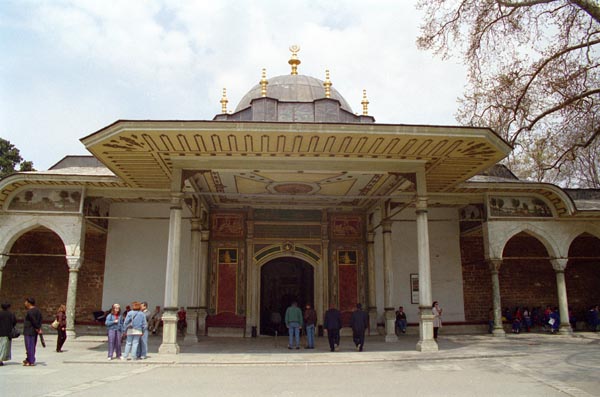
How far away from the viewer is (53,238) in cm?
1418

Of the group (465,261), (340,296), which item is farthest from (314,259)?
(465,261)

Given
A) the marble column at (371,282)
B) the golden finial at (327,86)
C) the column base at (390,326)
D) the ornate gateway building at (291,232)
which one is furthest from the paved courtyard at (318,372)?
the golden finial at (327,86)

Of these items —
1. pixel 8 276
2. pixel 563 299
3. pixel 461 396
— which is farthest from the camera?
pixel 8 276

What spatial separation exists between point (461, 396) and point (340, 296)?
349 inches

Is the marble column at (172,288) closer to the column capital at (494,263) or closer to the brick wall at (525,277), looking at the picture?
the column capital at (494,263)

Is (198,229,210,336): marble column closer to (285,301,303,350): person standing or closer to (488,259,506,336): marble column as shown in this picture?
(285,301,303,350): person standing

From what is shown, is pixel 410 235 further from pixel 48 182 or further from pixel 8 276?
pixel 8 276

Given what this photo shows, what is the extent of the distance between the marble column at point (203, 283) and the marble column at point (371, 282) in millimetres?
4691

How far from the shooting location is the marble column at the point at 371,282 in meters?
14.2

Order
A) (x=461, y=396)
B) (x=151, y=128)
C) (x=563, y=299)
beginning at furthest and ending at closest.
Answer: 1. (x=563, y=299)
2. (x=151, y=128)
3. (x=461, y=396)

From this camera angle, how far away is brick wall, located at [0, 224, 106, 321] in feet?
45.6

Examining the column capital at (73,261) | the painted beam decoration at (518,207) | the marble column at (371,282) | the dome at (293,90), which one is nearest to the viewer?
the column capital at (73,261)

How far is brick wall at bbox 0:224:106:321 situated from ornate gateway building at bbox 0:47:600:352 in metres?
0.03

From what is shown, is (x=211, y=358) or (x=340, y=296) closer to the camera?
(x=211, y=358)
